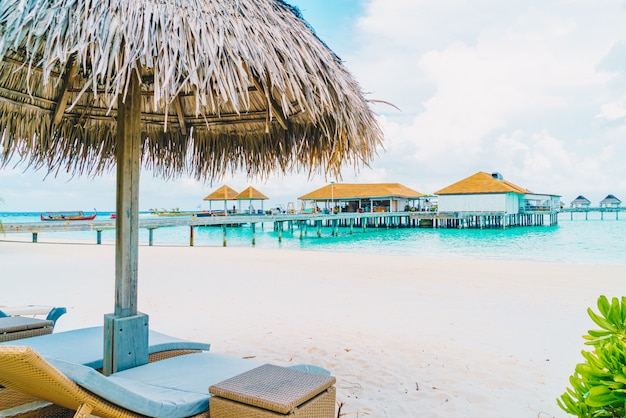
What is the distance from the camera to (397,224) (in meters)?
44.2

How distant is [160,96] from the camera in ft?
5.41

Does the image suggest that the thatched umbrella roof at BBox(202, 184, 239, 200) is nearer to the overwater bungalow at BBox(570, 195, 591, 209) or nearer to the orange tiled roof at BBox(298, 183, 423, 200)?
the orange tiled roof at BBox(298, 183, 423, 200)

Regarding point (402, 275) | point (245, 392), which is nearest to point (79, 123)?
point (245, 392)

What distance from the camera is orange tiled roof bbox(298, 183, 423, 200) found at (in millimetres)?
42594

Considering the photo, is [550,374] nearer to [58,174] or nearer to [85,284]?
[58,174]

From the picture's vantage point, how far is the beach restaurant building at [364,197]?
42656 mm

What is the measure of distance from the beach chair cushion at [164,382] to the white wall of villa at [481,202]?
3959 cm

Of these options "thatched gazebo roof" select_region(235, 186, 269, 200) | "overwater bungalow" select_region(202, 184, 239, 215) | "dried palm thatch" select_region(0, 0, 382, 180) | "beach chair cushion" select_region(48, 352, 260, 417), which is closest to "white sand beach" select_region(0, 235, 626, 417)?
"beach chair cushion" select_region(48, 352, 260, 417)

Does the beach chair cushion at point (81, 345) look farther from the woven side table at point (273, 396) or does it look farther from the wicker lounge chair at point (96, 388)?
the woven side table at point (273, 396)

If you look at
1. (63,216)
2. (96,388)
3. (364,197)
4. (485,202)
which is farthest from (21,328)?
(364,197)

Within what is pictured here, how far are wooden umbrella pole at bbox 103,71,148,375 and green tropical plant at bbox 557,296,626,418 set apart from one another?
188cm

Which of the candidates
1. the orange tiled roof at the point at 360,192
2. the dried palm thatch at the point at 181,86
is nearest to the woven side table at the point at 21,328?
the dried palm thatch at the point at 181,86

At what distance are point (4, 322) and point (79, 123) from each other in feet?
4.92

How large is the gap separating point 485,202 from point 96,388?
40599 millimetres
